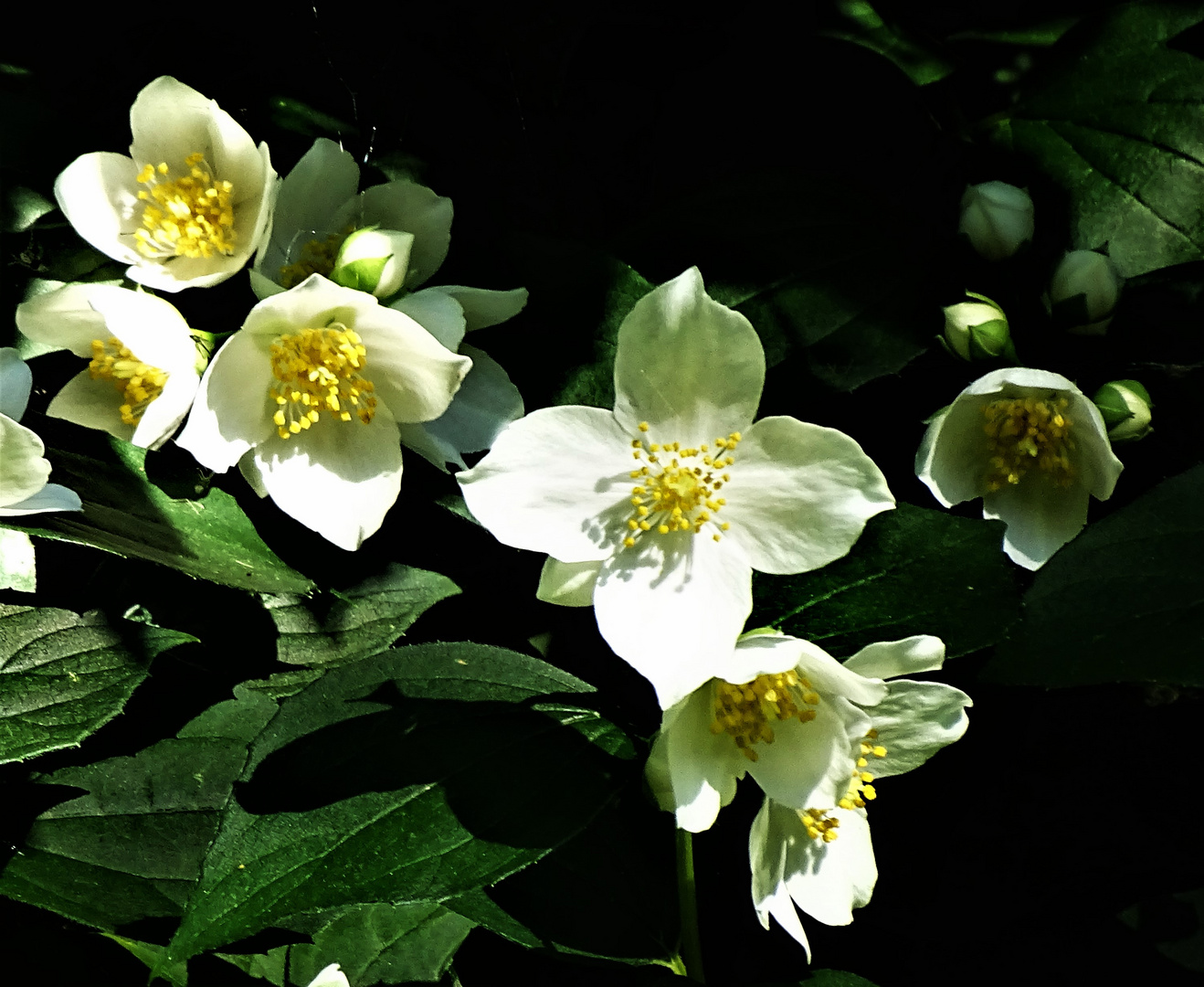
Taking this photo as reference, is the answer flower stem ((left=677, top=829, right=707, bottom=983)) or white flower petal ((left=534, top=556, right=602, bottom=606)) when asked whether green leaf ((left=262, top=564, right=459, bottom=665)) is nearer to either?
white flower petal ((left=534, top=556, right=602, bottom=606))

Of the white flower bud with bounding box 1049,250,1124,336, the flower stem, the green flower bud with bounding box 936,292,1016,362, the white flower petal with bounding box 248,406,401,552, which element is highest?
the white flower bud with bounding box 1049,250,1124,336

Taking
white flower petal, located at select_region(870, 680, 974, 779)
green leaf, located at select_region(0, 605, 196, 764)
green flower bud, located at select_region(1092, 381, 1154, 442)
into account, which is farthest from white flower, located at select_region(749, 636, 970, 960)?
green leaf, located at select_region(0, 605, 196, 764)

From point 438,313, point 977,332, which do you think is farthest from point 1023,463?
point 438,313

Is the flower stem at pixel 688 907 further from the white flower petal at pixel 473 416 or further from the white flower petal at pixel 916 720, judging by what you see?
the white flower petal at pixel 473 416

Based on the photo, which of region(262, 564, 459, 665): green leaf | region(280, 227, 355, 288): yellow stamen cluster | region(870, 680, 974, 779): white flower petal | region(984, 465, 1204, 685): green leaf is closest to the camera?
region(984, 465, 1204, 685): green leaf

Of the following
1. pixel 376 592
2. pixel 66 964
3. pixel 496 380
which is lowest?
pixel 66 964

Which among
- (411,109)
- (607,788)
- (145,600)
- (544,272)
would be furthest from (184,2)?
(607,788)

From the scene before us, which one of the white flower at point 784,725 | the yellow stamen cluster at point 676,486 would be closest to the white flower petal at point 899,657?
the white flower at point 784,725

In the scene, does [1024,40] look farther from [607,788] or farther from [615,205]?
[607,788]
